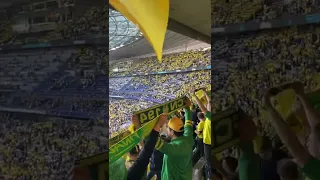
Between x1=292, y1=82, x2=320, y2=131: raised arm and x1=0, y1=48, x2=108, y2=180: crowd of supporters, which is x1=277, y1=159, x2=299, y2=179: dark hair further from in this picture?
x1=0, y1=48, x2=108, y2=180: crowd of supporters

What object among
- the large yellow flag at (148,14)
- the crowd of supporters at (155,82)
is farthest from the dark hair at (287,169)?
the crowd of supporters at (155,82)

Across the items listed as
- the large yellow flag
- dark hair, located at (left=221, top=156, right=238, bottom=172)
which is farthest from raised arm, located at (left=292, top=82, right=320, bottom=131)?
the large yellow flag

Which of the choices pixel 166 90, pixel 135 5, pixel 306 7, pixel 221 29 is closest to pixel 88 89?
pixel 221 29

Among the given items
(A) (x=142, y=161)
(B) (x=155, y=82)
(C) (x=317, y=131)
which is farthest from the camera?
(B) (x=155, y=82)

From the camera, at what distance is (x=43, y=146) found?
1432 mm

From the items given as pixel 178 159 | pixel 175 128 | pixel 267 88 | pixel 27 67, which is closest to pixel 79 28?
pixel 27 67

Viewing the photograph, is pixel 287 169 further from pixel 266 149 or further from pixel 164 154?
pixel 164 154

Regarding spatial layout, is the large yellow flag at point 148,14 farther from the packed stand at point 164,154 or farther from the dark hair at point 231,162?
the packed stand at point 164,154

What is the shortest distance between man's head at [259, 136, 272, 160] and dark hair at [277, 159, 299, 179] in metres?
0.04

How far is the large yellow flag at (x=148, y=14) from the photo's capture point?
1799 mm

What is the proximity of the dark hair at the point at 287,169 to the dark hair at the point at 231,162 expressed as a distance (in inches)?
5.7

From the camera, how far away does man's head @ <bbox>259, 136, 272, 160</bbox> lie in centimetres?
112

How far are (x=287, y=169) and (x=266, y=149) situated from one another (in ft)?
0.28

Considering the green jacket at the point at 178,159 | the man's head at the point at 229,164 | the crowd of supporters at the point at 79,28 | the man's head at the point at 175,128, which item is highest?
the crowd of supporters at the point at 79,28
